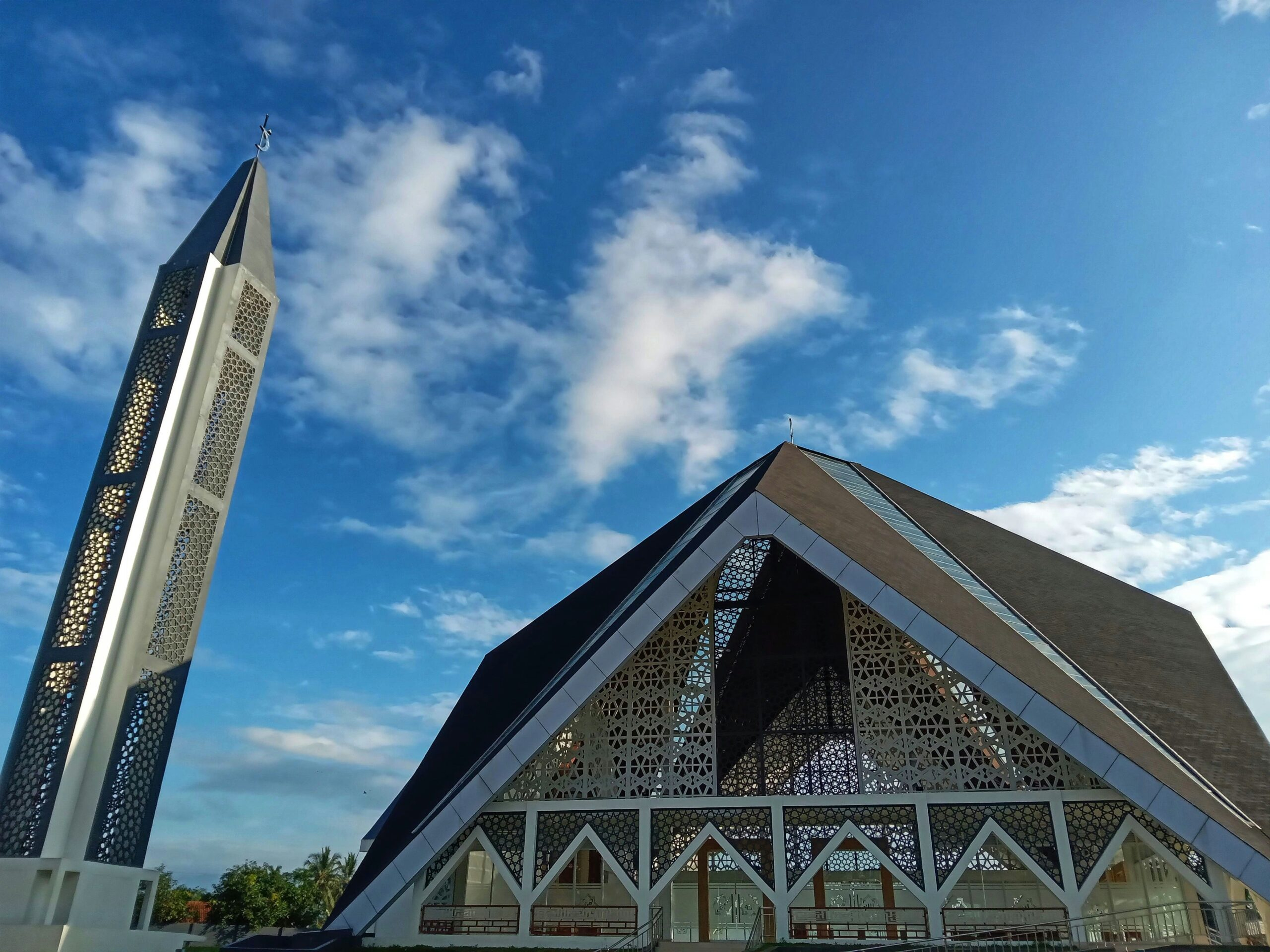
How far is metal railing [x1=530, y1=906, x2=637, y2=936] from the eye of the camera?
1104 cm

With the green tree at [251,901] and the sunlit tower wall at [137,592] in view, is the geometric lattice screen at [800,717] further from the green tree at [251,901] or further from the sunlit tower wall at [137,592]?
the green tree at [251,901]

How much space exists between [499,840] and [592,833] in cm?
120

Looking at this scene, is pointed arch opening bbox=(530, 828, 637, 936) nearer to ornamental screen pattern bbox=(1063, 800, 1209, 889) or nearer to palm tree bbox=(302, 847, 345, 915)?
ornamental screen pattern bbox=(1063, 800, 1209, 889)

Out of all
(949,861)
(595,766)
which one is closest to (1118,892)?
(949,861)

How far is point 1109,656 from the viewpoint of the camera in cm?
1259

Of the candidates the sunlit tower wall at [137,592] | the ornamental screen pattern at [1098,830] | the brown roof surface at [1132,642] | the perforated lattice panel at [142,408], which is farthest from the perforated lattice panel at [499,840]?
the brown roof surface at [1132,642]

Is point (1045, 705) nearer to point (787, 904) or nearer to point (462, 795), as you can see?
point (787, 904)

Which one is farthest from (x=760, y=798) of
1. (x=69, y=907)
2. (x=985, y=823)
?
(x=69, y=907)

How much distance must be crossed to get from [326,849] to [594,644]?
1444 inches

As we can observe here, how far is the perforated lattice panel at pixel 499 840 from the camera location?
11328 millimetres

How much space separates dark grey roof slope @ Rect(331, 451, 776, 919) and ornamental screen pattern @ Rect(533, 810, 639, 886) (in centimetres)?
121

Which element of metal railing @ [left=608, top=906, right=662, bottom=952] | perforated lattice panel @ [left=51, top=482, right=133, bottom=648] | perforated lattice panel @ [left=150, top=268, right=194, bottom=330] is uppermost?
perforated lattice panel @ [left=150, top=268, right=194, bottom=330]

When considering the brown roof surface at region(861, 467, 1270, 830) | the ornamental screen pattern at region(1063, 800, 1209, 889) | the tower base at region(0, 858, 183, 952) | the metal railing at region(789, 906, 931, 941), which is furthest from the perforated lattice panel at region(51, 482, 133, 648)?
the brown roof surface at region(861, 467, 1270, 830)

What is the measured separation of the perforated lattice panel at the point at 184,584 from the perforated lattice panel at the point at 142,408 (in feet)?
3.27
